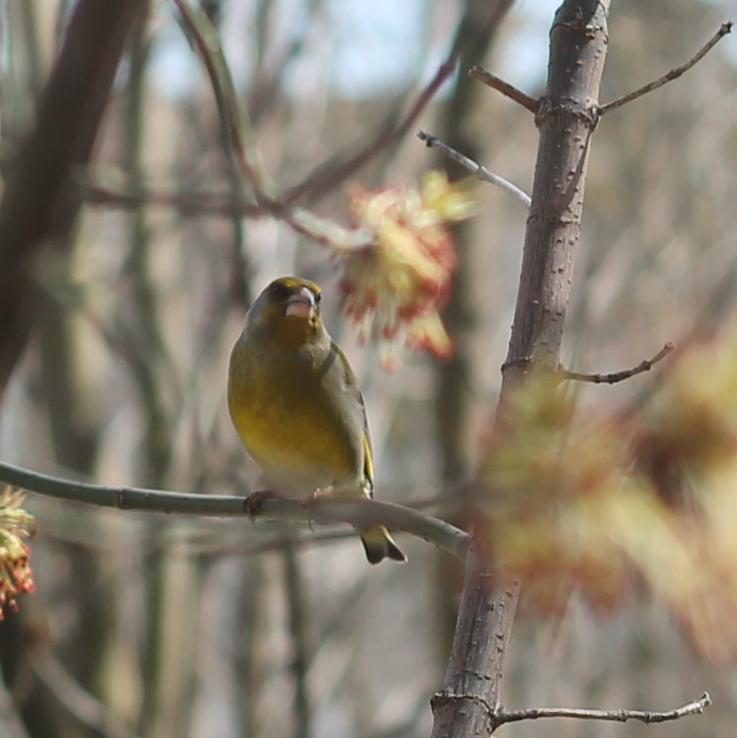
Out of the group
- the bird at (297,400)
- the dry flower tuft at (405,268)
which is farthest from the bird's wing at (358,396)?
the dry flower tuft at (405,268)

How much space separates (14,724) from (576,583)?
4394 mm

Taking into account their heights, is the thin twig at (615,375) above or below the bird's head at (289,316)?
below

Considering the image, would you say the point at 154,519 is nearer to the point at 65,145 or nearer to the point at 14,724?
the point at 14,724

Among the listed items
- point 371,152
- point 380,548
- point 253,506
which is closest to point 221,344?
point 380,548

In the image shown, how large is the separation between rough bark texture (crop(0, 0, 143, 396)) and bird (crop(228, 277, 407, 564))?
2.94 ft

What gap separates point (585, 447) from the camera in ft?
3.00

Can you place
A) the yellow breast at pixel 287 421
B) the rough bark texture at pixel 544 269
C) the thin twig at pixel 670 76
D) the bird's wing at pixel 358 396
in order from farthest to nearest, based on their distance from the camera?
the bird's wing at pixel 358 396, the yellow breast at pixel 287 421, the thin twig at pixel 670 76, the rough bark texture at pixel 544 269

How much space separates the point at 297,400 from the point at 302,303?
0.26 metres

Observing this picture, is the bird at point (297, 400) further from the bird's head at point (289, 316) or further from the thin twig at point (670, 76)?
the thin twig at point (670, 76)

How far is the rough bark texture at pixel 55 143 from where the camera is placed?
2.01 meters

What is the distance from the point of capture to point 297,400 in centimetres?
331

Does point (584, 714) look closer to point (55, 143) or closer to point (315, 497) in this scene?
point (315, 497)

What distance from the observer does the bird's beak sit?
11.1 ft

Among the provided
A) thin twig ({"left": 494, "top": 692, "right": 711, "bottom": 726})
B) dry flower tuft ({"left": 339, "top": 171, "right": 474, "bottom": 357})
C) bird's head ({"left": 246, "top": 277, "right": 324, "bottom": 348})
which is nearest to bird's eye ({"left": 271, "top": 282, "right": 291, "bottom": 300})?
bird's head ({"left": 246, "top": 277, "right": 324, "bottom": 348})
